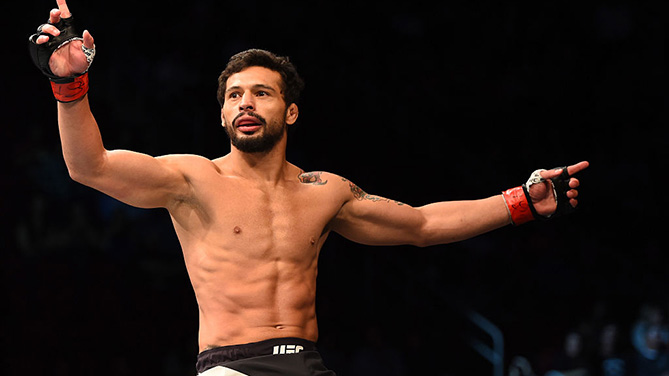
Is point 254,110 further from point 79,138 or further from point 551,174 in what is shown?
point 551,174

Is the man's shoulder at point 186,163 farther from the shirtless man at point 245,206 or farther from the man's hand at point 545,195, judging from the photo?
the man's hand at point 545,195

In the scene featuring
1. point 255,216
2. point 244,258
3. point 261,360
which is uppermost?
point 255,216

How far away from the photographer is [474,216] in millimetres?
2910

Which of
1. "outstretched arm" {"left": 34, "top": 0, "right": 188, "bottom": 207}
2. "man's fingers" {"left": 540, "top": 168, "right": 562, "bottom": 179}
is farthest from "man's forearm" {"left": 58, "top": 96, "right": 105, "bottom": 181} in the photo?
"man's fingers" {"left": 540, "top": 168, "right": 562, "bottom": 179}

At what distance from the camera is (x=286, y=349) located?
93.7 inches

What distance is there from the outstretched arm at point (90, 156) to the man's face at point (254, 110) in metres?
0.31

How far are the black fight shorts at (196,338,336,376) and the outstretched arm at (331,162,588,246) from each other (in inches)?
21.1

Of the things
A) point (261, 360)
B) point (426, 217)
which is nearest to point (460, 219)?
point (426, 217)

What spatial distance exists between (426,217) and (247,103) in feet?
2.60

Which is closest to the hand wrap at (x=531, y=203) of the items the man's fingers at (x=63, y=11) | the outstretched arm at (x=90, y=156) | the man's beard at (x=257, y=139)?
the man's beard at (x=257, y=139)

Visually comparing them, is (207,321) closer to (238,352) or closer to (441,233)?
(238,352)

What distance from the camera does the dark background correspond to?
4.91 meters

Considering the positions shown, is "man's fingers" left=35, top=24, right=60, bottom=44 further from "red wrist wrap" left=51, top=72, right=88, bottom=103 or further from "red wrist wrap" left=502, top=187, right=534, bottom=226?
"red wrist wrap" left=502, top=187, right=534, bottom=226

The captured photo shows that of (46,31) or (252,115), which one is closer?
(46,31)
